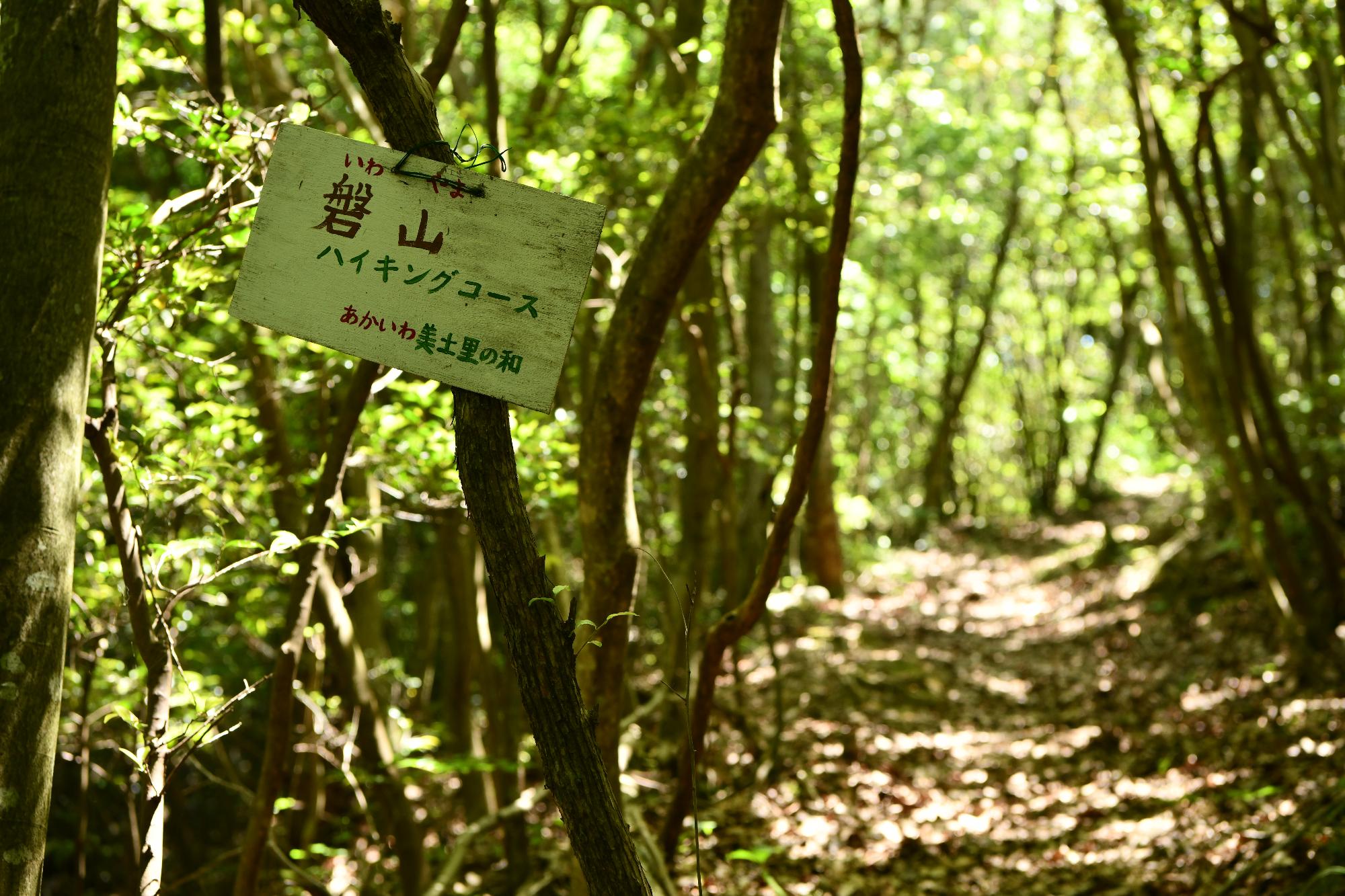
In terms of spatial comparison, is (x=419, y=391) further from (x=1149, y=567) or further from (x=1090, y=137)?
(x=1090, y=137)

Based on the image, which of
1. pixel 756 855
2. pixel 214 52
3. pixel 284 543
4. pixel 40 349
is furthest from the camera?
pixel 756 855

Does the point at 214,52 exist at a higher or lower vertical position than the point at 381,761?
higher

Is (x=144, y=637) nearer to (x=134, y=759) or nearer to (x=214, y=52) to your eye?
(x=134, y=759)

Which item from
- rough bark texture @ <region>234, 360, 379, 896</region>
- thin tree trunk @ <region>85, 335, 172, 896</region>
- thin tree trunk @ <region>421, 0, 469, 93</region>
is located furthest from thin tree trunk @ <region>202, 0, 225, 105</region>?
thin tree trunk @ <region>85, 335, 172, 896</region>

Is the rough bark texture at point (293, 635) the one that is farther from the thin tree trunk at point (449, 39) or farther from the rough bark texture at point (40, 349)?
the rough bark texture at point (40, 349)

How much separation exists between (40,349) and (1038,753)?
277 inches

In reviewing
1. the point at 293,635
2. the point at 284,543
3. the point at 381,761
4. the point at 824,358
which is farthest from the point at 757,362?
the point at 284,543

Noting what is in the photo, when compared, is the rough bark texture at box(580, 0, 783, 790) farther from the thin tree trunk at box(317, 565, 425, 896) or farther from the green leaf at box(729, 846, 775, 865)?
the thin tree trunk at box(317, 565, 425, 896)

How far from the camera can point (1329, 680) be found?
Result: 6.80 metres

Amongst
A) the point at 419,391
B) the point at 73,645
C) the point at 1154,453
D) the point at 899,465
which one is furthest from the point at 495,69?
the point at 899,465

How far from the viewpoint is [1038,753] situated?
741 centimetres

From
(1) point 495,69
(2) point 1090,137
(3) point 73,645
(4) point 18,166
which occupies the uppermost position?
(2) point 1090,137

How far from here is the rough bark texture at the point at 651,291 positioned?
3240mm

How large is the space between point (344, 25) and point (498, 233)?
0.50 metres
